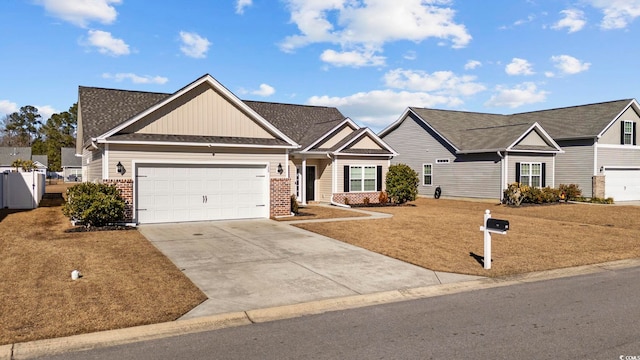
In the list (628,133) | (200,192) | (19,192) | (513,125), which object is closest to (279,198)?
(200,192)

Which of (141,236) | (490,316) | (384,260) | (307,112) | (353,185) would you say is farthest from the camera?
(307,112)

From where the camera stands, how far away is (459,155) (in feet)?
103

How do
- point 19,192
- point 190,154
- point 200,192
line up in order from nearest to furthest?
point 190,154 < point 200,192 < point 19,192

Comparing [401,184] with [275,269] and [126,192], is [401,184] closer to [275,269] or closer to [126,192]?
[126,192]

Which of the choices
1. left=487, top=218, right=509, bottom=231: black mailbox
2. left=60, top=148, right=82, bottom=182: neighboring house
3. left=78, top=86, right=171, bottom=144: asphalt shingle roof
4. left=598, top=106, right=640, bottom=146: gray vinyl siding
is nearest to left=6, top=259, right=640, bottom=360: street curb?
left=487, top=218, right=509, bottom=231: black mailbox

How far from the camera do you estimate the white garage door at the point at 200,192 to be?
1689cm

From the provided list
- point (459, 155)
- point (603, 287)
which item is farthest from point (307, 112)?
point (603, 287)

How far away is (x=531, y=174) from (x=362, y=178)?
1121 cm

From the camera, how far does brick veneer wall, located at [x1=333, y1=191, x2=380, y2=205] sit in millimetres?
25953

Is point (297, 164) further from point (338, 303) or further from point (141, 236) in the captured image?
point (338, 303)

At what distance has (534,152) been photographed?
96.1 feet

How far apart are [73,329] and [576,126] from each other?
34.1 meters

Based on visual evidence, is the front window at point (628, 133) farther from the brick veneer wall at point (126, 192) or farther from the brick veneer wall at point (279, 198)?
the brick veneer wall at point (126, 192)

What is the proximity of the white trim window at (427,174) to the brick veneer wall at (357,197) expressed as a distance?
27.6ft
